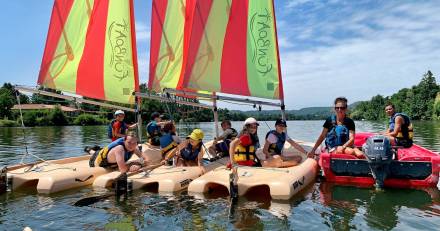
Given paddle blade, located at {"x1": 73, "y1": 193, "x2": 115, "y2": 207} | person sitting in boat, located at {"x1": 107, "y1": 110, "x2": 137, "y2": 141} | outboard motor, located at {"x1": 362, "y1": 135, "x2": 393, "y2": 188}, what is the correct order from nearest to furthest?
paddle blade, located at {"x1": 73, "y1": 193, "x2": 115, "y2": 207} → outboard motor, located at {"x1": 362, "y1": 135, "x2": 393, "y2": 188} → person sitting in boat, located at {"x1": 107, "y1": 110, "x2": 137, "y2": 141}

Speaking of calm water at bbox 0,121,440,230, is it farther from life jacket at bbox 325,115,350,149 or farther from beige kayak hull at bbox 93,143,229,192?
life jacket at bbox 325,115,350,149

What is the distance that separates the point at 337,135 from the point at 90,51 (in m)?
8.40

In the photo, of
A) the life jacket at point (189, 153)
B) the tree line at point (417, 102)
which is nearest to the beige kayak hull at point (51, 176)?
the life jacket at point (189, 153)

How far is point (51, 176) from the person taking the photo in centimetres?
877

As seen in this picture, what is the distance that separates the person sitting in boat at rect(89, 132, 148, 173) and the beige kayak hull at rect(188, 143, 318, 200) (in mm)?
1774

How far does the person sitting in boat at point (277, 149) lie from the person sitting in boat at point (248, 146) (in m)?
0.30

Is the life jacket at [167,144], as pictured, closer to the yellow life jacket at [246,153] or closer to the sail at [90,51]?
the yellow life jacket at [246,153]

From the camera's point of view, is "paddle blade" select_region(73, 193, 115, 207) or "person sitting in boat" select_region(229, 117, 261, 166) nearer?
"paddle blade" select_region(73, 193, 115, 207)

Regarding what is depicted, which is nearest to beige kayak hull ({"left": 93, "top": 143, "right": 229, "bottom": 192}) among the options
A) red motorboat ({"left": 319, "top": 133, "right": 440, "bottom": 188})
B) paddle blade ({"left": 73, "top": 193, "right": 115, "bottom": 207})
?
paddle blade ({"left": 73, "top": 193, "right": 115, "bottom": 207})

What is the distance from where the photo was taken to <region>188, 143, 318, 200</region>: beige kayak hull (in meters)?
7.66

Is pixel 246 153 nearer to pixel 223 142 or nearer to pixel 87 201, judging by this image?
pixel 223 142

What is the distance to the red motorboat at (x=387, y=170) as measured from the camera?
8.45 meters

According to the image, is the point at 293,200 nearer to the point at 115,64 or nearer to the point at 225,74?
the point at 225,74

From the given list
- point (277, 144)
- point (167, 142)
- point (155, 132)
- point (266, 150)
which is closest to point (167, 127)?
point (167, 142)
